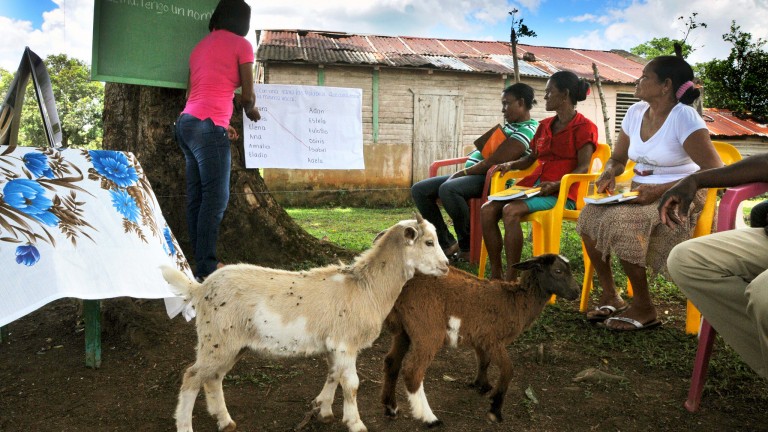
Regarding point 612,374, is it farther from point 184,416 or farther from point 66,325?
point 66,325

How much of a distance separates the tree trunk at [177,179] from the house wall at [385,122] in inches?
329

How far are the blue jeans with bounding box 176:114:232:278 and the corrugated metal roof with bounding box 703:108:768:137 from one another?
19110mm

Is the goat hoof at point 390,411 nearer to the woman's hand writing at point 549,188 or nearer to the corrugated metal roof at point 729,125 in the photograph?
the woman's hand writing at point 549,188

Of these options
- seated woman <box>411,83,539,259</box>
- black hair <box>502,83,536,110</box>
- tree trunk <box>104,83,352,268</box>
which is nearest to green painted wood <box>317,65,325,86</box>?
seated woman <box>411,83,539,259</box>

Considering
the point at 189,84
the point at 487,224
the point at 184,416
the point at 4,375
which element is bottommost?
the point at 4,375

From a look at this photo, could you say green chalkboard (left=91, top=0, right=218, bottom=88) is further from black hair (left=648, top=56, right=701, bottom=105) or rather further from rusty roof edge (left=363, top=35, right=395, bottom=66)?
rusty roof edge (left=363, top=35, right=395, bottom=66)

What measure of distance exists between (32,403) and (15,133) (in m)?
1.61

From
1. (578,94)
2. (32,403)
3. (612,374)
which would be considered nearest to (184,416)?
(32,403)

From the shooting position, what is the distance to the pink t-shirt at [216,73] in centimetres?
411

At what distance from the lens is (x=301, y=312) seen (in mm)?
2670

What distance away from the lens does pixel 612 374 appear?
137 inches

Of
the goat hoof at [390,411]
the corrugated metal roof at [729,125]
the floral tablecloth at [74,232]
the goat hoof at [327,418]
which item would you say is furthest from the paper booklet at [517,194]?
the corrugated metal roof at [729,125]

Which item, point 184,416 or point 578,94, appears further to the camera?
point 578,94

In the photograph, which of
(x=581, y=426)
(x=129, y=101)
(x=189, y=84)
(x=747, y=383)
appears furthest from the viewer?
(x=129, y=101)
